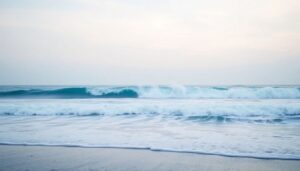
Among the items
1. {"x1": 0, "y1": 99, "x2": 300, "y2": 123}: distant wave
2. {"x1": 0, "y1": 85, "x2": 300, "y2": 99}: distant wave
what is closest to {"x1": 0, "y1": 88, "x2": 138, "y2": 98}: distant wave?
{"x1": 0, "y1": 85, "x2": 300, "y2": 99}: distant wave

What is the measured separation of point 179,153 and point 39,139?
3361 millimetres

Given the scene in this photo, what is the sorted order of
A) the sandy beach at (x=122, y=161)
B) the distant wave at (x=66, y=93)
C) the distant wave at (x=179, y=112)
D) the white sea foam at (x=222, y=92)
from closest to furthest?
the sandy beach at (x=122, y=161), the distant wave at (x=179, y=112), the white sea foam at (x=222, y=92), the distant wave at (x=66, y=93)

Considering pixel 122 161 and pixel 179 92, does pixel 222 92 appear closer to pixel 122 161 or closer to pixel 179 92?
pixel 179 92

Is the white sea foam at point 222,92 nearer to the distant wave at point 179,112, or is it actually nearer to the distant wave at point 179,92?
the distant wave at point 179,92

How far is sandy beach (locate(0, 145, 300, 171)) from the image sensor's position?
4.52 meters

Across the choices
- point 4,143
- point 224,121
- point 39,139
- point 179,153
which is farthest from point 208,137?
point 4,143

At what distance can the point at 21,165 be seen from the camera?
183 inches

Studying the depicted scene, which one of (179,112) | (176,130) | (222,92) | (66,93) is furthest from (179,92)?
(176,130)

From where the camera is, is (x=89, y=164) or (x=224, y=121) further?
(x=224, y=121)

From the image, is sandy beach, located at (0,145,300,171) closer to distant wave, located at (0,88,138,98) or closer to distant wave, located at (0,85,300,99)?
distant wave, located at (0,85,300,99)

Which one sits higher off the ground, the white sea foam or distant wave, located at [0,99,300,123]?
the white sea foam

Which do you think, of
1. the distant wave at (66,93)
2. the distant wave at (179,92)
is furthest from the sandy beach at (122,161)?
the distant wave at (66,93)

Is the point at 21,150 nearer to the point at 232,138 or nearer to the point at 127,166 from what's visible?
the point at 127,166

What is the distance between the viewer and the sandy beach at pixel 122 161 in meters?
4.52
